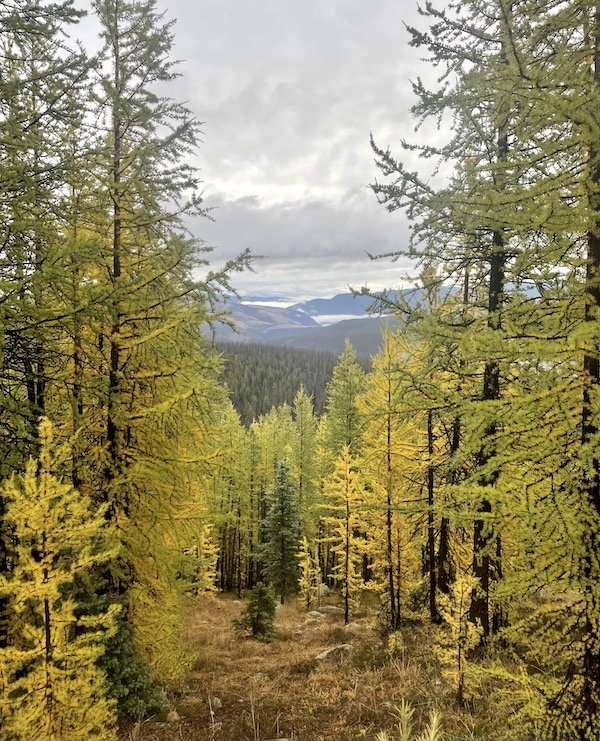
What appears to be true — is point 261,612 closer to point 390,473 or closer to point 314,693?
point 314,693

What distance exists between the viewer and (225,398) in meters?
10.4

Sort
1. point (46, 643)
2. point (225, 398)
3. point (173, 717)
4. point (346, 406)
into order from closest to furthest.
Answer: point (46, 643)
point (173, 717)
point (225, 398)
point (346, 406)

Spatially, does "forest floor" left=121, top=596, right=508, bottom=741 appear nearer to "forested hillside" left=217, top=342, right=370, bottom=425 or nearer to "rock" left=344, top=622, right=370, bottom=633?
"rock" left=344, top=622, right=370, bottom=633

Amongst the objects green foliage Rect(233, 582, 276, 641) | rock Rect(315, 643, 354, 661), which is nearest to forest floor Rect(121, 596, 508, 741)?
rock Rect(315, 643, 354, 661)

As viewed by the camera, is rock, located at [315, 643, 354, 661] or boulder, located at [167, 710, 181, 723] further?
rock, located at [315, 643, 354, 661]

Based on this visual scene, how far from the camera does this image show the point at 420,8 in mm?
7512

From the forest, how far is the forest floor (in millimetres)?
89

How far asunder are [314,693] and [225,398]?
783cm

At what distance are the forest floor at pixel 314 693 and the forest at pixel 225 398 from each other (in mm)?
89

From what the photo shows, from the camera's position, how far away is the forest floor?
805cm

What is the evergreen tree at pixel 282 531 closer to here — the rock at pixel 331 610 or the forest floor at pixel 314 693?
the rock at pixel 331 610

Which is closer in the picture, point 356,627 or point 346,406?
point 356,627

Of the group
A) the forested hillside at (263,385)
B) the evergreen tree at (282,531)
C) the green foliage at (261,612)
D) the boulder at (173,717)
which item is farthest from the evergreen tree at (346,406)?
the forested hillside at (263,385)

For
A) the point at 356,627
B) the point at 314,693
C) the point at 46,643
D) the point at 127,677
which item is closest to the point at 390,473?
the point at 314,693
